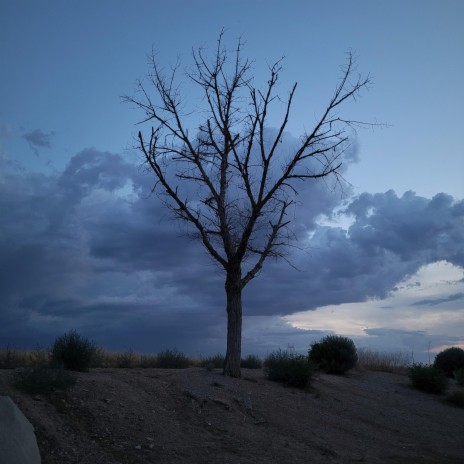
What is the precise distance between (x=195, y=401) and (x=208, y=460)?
314cm

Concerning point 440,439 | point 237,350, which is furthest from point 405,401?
point 237,350

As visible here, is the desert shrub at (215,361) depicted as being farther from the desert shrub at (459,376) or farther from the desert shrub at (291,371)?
the desert shrub at (459,376)

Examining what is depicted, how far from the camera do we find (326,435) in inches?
505

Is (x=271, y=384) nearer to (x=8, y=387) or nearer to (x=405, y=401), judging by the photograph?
(x=405, y=401)

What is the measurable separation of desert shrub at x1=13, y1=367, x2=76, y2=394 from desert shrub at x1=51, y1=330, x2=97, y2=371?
8.47 feet

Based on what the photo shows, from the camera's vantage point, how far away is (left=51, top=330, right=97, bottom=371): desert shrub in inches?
557

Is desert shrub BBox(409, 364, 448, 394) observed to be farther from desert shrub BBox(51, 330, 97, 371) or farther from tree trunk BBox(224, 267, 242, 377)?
desert shrub BBox(51, 330, 97, 371)

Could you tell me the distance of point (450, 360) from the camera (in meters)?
27.1

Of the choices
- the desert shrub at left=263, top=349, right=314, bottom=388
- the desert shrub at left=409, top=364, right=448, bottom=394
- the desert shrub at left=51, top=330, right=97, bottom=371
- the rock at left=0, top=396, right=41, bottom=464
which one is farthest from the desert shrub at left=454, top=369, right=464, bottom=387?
the rock at left=0, top=396, right=41, bottom=464

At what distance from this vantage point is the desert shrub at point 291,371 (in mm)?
17047

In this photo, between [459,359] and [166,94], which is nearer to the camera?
[166,94]

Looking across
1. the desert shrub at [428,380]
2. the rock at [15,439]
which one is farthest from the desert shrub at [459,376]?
the rock at [15,439]

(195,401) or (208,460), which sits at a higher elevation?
(195,401)

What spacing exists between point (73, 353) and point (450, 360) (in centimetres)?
1962
